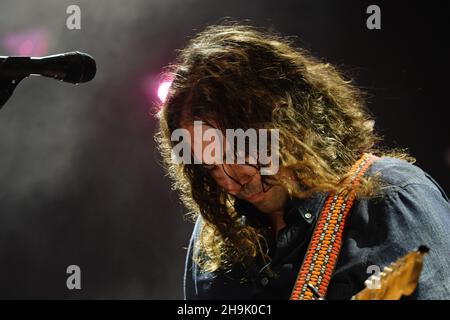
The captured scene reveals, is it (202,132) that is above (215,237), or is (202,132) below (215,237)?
above

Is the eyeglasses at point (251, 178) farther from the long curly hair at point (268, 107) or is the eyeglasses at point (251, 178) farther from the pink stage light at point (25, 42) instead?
the pink stage light at point (25, 42)

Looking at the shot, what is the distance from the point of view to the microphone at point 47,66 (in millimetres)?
1546

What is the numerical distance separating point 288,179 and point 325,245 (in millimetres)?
236

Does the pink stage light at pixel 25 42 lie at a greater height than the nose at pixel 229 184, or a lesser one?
greater

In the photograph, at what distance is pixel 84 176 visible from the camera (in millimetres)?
3779

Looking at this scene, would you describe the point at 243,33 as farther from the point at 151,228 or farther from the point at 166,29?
the point at 151,228

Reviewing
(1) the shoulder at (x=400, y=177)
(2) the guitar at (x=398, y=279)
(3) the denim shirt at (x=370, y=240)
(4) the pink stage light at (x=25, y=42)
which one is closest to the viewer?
(2) the guitar at (x=398, y=279)

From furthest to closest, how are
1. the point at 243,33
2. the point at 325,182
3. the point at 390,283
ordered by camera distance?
1. the point at 243,33
2. the point at 325,182
3. the point at 390,283

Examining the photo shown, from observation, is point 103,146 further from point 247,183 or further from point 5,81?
point 5,81

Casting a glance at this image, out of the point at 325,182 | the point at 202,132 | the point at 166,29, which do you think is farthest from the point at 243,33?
the point at 166,29

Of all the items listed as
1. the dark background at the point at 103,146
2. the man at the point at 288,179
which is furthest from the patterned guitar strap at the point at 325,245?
the dark background at the point at 103,146

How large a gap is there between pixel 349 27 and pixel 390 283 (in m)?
2.37

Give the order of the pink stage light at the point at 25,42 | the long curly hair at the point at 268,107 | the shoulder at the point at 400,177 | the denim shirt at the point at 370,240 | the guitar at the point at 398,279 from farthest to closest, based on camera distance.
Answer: the pink stage light at the point at 25,42, the long curly hair at the point at 268,107, the shoulder at the point at 400,177, the denim shirt at the point at 370,240, the guitar at the point at 398,279

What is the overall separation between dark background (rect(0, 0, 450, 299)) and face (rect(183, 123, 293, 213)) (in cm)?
169
